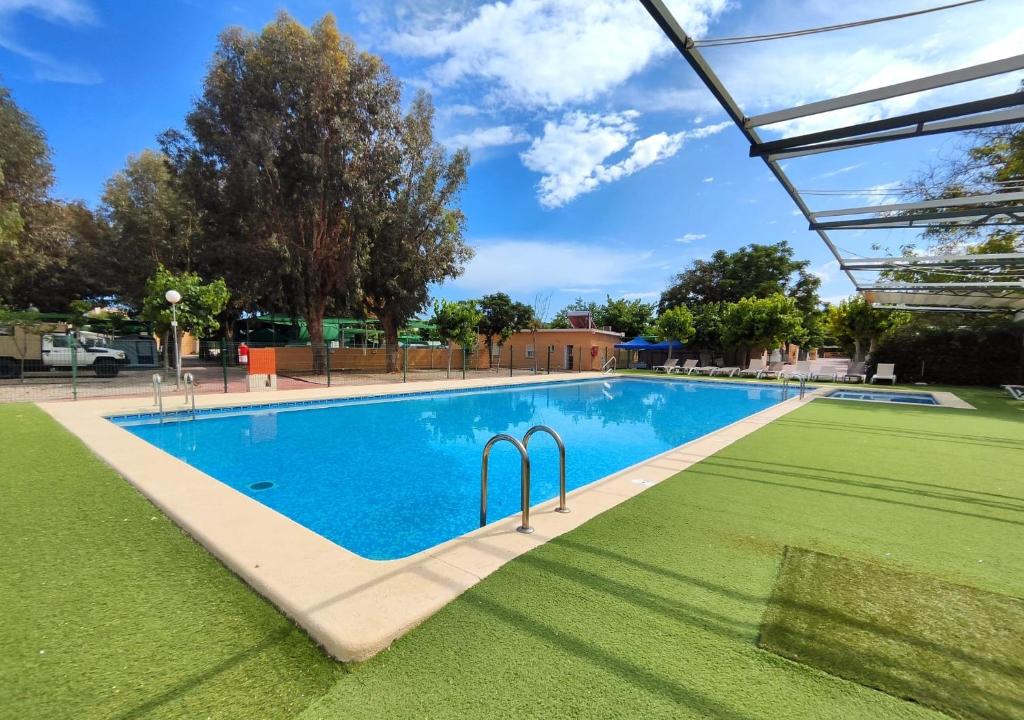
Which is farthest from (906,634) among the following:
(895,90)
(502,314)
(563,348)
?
(563,348)

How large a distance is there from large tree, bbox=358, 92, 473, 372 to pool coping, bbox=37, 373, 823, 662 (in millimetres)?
14970

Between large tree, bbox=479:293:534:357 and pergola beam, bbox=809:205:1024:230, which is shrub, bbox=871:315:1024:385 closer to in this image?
pergola beam, bbox=809:205:1024:230

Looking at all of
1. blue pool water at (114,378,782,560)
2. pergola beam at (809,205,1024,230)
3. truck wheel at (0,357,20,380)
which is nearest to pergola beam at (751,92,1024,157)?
pergola beam at (809,205,1024,230)

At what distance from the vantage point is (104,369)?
1661 cm

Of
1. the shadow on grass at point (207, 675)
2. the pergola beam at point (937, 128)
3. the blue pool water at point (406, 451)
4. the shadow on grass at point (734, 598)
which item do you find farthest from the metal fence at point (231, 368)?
the pergola beam at point (937, 128)

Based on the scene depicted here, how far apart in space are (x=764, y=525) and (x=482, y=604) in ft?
8.35

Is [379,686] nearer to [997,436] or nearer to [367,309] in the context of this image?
[997,436]

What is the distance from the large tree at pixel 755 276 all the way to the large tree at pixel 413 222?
84.9 feet

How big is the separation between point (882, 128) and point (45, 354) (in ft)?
76.0

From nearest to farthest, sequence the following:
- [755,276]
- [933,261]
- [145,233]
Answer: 1. [933,261]
2. [145,233]
3. [755,276]

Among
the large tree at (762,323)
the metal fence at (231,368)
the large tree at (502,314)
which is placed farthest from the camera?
the large tree at (502,314)

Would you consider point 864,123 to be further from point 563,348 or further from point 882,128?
point 563,348

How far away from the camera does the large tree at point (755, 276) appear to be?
35875 millimetres

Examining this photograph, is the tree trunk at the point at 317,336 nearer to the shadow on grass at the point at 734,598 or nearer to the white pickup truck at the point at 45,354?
the white pickup truck at the point at 45,354
